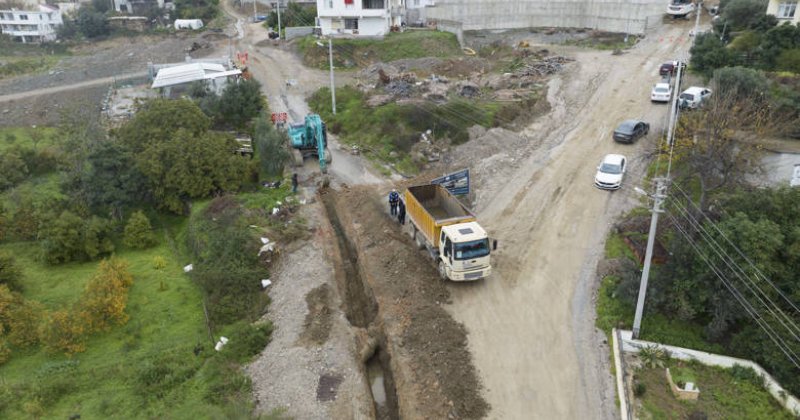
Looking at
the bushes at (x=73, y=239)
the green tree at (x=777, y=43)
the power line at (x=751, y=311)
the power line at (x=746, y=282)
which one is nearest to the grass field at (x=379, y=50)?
the green tree at (x=777, y=43)

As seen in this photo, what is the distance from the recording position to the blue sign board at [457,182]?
2785cm

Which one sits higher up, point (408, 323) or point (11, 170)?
point (11, 170)

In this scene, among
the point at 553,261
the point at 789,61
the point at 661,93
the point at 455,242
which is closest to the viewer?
the point at 455,242

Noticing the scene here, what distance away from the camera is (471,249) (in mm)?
20828

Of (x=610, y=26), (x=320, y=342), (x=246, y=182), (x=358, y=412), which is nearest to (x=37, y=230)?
(x=246, y=182)

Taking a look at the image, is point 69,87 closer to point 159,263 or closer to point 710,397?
point 159,263

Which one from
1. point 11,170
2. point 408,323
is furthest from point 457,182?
point 11,170

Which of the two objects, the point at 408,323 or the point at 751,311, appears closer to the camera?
the point at 751,311

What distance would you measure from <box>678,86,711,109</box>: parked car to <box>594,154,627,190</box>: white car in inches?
346

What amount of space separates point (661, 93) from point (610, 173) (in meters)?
13.6

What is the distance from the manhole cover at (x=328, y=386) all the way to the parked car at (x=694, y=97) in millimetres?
29447

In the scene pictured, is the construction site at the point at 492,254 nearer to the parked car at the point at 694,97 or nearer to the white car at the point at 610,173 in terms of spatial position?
the white car at the point at 610,173

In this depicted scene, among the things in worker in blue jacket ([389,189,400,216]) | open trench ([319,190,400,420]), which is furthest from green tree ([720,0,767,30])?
open trench ([319,190,400,420])

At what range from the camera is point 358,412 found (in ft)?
55.1
